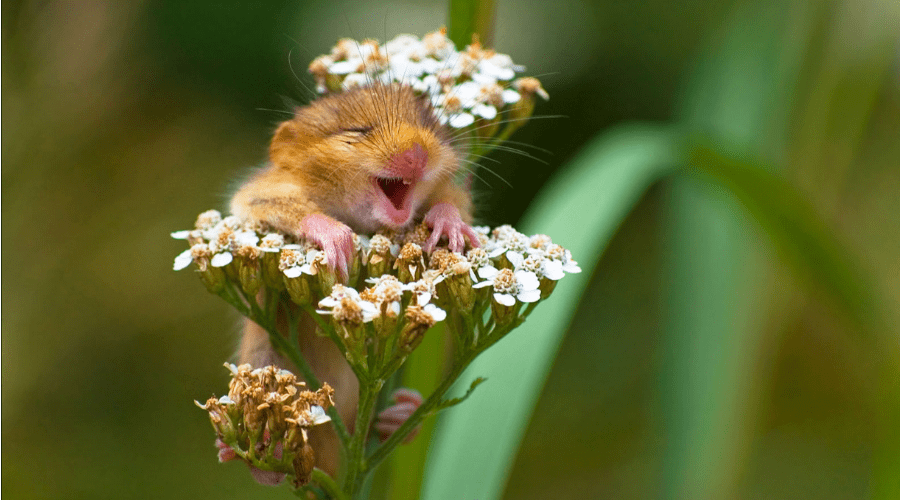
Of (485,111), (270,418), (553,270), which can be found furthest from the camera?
(485,111)

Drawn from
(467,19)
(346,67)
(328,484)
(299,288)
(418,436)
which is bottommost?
(418,436)

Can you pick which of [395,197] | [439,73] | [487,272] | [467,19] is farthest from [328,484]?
[467,19]

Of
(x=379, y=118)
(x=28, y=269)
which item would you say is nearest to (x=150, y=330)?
(x=28, y=269)

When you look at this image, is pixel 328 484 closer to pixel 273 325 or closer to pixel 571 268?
pixel 273 325

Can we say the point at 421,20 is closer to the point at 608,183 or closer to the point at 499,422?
the point at 608,183

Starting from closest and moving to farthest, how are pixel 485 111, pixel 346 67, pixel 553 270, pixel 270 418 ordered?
pixel 270 418 < pixel 553 270 < pixel 485 111 < pixel 346 67

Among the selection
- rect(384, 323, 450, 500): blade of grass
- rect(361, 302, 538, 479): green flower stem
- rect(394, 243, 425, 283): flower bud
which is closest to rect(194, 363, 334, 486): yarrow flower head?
rect(361, 302, 538, 479): green flower stem
